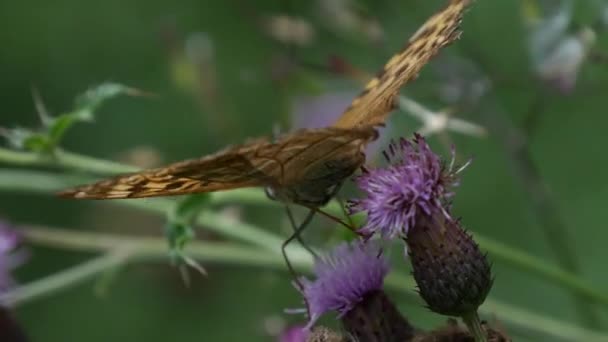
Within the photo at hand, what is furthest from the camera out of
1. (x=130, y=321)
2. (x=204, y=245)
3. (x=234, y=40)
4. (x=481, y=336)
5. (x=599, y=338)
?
(x=234, y=40)

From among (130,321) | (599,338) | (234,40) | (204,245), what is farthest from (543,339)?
(234,40)

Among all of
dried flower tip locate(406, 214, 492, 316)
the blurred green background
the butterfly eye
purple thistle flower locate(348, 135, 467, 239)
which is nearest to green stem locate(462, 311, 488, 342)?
dried flower tip locate(406, 214, 492, 316)

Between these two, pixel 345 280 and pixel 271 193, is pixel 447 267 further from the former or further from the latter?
pixel 271 193

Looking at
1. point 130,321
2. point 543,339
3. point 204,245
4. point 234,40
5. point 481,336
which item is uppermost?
point 234,40

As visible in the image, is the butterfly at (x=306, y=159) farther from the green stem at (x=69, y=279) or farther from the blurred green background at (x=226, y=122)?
the green stem at (x=69, y=279)

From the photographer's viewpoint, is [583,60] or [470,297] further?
[583,60]

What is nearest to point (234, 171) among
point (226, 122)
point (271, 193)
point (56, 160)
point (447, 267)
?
point (271, 193)

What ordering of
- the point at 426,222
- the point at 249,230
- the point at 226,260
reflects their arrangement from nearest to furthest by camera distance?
the point at 426,222 → the point at 249,230 → the point at 226,260

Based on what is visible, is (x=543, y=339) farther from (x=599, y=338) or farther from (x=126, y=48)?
(x=126, y=48)
